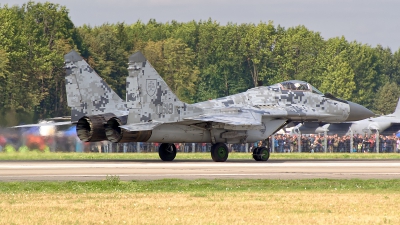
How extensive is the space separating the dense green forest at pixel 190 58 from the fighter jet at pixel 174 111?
24.2 metres

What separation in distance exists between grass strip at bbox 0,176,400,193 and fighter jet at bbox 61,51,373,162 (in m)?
10.2

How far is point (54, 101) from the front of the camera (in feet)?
235

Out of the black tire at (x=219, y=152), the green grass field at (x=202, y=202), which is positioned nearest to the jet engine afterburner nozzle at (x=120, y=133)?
the black tire at (x=219, y=152)

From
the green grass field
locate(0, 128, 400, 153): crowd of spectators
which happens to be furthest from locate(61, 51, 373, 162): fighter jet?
locate(0, 128, 400, 153): crowd of spectators

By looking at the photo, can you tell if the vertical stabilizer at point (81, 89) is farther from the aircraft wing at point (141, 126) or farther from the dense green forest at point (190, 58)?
the dense green forest at point (190, 58)

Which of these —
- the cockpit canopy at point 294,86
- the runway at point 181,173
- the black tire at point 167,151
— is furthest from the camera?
the cockpit canopy at point 294,86

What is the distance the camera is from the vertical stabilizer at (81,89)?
33.3 m

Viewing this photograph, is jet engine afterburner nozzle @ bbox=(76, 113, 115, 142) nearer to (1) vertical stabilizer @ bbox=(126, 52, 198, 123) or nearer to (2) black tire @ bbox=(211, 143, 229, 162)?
(1) vertical stabilizer @ bbox=(126, 52, 198, 123)

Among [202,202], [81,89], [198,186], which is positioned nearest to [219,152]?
[81,89]

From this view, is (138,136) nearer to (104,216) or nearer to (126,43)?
(104,216)

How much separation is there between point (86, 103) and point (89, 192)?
15.8m

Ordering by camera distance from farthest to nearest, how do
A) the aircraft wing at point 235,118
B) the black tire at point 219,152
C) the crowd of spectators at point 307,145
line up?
the crowd of spectators at point 307,145 < the black tire at point 219,152 < the aircraft wing at point 235,118

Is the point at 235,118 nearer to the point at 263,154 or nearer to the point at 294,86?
the point at 263,154

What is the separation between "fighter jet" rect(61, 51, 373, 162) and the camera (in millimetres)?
31094
